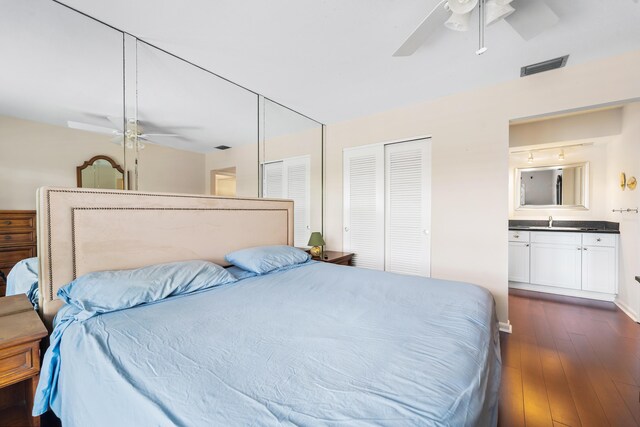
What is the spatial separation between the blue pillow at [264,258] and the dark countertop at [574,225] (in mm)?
3480

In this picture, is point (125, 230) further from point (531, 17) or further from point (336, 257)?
point (531, 17)

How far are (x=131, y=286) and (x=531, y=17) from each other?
108 inches

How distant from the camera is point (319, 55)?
2.14 m

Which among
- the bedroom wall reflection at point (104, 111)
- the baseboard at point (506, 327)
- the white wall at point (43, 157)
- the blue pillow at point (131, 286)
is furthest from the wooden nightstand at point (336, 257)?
the white wall at point (43, 157)

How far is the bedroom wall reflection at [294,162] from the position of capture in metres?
3.01

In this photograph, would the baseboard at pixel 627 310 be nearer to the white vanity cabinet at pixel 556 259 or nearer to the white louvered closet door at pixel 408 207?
the white vanity cabinet at pixel 556 259

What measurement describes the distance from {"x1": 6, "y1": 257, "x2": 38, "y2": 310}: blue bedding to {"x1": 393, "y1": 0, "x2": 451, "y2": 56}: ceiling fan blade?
8.95 ft

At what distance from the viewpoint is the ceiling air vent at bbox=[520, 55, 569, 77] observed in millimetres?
2204

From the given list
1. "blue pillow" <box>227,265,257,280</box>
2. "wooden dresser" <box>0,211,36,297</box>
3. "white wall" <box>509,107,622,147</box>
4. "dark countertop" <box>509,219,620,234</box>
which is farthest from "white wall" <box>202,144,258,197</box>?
"dark countertop" <box>509,219,620,234</box>

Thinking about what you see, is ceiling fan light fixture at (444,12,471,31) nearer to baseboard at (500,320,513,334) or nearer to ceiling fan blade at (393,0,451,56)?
ceiling fan blade at (393,0,451,56)

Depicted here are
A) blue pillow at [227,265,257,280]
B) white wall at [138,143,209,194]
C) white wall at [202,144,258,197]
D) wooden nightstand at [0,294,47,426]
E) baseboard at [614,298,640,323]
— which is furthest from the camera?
→ baseboard at [614,298,640,323]

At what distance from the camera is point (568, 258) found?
144 inches

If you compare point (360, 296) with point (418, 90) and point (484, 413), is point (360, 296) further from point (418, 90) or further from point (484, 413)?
point (418, 90)

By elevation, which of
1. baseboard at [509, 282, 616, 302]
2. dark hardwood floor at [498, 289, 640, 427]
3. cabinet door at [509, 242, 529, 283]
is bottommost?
dark hardwood floor at [498, 289, 640, 427]
